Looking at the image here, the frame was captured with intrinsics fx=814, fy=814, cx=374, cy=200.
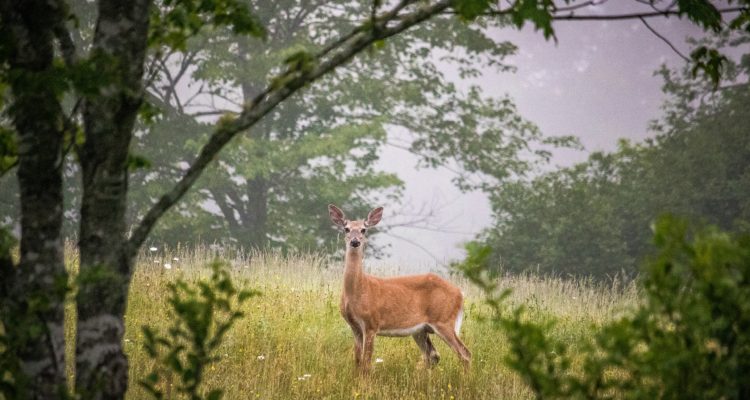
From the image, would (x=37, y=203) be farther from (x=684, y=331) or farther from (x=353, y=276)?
(x=353, y=276)

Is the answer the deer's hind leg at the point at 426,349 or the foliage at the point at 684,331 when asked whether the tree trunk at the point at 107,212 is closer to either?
the foliage at the point at 684,331

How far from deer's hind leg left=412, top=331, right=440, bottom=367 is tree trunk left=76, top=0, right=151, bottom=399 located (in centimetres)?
471

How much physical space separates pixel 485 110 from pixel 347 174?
13.5 feet

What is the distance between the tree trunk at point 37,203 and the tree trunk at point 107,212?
4.5 inches

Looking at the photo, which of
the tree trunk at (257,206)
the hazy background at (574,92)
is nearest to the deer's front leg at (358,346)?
the tree trunk at (257,206)

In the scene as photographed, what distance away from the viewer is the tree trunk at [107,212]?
3381 mm

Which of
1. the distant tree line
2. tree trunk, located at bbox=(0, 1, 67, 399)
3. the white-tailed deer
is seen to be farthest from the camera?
the distant tree line

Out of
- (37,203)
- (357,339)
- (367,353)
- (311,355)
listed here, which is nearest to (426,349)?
(357,339)

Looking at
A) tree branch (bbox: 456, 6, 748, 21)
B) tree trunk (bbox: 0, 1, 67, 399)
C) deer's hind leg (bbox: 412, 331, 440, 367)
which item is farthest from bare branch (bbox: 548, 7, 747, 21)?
deer's hind leg (bbox: 412, 331, 440, 367)

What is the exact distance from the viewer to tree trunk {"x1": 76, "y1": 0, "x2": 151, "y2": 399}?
133 inches

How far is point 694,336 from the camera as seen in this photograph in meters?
2.62

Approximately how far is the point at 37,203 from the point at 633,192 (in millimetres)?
21236

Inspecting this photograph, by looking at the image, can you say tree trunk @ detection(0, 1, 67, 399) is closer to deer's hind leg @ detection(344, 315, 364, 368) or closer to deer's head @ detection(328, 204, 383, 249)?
deer's hind leg @ detection(344, 315, 364, 368)

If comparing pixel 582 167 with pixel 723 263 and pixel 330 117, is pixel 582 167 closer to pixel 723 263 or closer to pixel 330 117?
pixel 330 117
